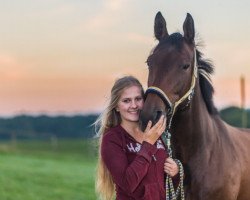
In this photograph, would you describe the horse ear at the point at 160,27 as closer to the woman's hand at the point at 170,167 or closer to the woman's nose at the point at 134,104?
→ the woman's nose at the point at 134,104

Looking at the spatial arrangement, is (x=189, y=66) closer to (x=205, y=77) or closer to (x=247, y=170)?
(x=205, y=77)

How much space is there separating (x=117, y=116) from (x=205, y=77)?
1.12 metres

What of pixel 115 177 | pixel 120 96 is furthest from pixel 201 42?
pixel 115 177

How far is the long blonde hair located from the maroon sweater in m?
0.14

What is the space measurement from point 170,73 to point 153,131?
22.3 inches

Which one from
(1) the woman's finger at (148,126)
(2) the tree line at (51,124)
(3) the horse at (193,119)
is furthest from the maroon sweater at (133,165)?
(2) the tree line at (51,124)

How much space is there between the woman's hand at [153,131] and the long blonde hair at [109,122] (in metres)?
0.47

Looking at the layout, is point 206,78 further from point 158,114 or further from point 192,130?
point 158,114

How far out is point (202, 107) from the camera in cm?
561

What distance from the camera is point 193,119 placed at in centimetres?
547

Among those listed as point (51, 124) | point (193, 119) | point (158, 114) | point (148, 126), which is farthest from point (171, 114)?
point (51, 124)

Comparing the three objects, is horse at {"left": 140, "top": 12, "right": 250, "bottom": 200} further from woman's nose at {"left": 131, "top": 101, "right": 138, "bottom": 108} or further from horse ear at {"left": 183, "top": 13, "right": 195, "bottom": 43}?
woman's nose at {"left": 131, "top": 101, "right": 138, "bottom": 108}

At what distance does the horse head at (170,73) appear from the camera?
470 cm

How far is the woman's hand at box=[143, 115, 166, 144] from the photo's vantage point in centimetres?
462
